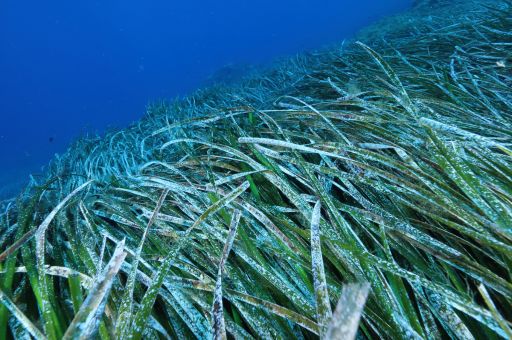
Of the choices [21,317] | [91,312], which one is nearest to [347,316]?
[91,312]

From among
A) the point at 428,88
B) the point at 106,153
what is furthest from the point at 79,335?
the point at 106,153

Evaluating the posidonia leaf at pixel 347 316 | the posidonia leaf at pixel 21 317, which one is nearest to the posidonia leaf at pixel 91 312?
the posidonia leaf at pixel 21 317

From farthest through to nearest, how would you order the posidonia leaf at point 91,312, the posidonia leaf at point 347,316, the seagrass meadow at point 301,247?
the seagrass meadow at point 301,247
the posidonia leaf at point 91,312
the posidonia leaf at point 347,316

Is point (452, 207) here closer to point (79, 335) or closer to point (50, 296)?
point (79, 335)

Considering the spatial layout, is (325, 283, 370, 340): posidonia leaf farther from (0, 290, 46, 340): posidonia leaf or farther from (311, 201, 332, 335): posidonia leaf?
(0, 290, 46, 340): posidonia leaf

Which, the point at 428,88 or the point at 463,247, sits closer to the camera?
the point at 463,247

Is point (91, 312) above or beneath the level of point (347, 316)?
above

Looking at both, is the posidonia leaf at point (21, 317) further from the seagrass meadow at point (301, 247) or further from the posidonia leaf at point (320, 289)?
the posidonia leaf at point (320, 289)

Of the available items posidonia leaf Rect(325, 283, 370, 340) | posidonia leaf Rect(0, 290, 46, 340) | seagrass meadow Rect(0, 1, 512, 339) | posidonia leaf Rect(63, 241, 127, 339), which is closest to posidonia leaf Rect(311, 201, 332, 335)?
seagrass meadow Rect(0, 1, 512, 339)

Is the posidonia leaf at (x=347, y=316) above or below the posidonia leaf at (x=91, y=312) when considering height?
below

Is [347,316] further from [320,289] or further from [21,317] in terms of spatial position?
[21,317]

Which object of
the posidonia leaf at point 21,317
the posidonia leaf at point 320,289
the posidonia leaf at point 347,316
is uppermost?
the posidonia leaf at point 21,317

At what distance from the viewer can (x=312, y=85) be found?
254 centimetres

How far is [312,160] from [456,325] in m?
0.78
